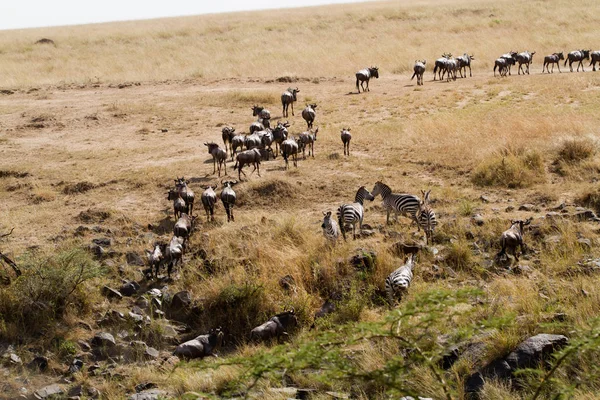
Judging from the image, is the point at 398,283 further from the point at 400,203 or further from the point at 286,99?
the point at 286,99

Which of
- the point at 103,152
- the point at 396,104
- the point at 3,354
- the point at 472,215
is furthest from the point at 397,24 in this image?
the point at 3,354

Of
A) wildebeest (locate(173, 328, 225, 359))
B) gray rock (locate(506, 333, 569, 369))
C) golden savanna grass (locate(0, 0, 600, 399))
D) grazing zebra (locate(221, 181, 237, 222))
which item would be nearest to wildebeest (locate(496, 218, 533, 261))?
golden savanna grass (locate(0, 0, 600, 399))

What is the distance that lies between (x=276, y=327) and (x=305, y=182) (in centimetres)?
684

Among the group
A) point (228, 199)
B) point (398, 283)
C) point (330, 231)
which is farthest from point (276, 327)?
point (228, 199)

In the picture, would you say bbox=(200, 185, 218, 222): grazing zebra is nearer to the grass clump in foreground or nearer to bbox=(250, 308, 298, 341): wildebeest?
bbox=(250, 308, 298, 341): wildebeest

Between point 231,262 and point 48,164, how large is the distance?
10642 mm

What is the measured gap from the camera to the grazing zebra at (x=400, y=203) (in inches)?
520

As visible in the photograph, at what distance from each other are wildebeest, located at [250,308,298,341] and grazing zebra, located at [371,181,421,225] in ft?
12.3

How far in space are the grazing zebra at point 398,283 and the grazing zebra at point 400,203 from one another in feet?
8.43

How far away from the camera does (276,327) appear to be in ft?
33.9

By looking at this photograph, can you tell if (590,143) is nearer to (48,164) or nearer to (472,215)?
(472,215)

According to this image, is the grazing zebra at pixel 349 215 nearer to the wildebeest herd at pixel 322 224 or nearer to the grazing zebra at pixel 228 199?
the wildebeest herd at pixel 322 224

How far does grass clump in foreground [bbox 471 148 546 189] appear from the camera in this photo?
1576 cm

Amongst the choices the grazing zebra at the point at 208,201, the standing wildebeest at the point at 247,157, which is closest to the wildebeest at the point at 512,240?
the grazing zebra at the point at 208,201
